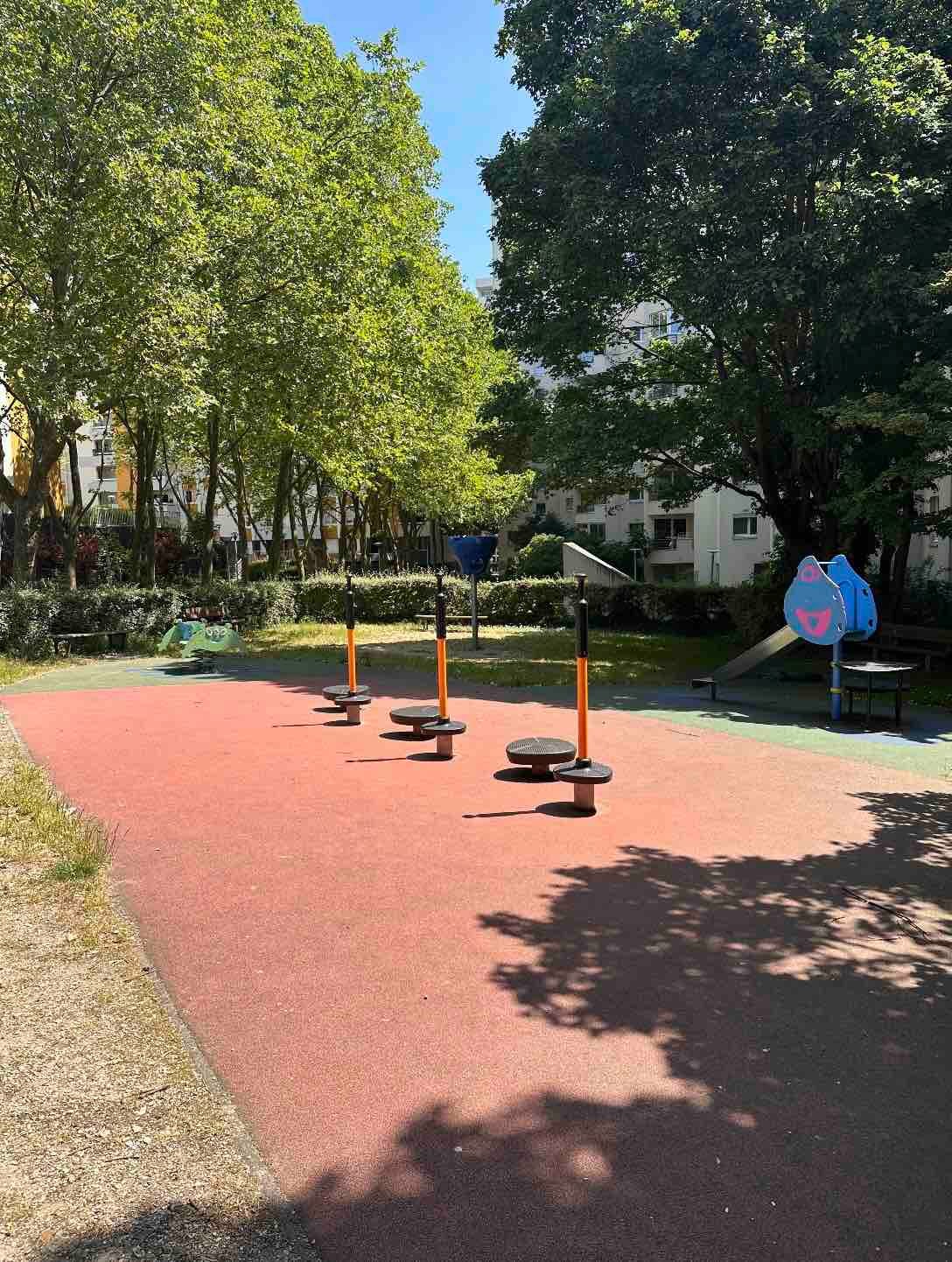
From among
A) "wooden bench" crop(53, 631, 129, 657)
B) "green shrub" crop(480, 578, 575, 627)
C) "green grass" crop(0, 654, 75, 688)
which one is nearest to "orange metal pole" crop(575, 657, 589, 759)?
"green grass" crop(0, 654, 75, 688)

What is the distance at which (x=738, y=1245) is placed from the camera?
8.03 feet

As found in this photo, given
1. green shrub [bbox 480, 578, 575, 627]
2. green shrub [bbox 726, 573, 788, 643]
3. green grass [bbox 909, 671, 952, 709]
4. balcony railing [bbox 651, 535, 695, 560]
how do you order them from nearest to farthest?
green grass [bbox 909, 671, 952, 709] < green shrub [bbox 726, 573, 788, 643] < green shrub [bbox 480, 578, 575, 627] < balcony railing [bbox 651, 535, 695, 560]

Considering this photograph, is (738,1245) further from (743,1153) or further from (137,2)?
(137,2)

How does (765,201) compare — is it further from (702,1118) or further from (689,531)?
(689,531)

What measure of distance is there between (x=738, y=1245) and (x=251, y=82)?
2216cm

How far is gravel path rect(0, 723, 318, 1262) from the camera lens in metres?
2.41

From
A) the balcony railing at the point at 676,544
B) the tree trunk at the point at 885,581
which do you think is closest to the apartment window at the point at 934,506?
the tree trunk at the point at 885,581

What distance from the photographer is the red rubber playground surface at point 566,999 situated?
103 inches

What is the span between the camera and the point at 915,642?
1714 cm

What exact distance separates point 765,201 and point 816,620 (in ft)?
23.5

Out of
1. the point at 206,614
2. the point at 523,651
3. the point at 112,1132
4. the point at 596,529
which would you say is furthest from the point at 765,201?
the point at 596,529

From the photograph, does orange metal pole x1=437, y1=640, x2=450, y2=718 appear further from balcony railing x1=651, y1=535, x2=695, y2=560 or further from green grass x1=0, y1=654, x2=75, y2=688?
balcony railing x1=651, y1=535, x2=695, y2=560

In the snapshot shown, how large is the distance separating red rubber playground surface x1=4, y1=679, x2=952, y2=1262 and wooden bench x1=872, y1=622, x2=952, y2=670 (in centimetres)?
765

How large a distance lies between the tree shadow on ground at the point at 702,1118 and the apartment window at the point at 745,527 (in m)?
39.9
